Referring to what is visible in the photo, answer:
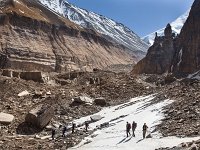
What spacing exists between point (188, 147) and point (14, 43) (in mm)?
76891

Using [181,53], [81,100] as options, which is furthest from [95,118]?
[181,53]

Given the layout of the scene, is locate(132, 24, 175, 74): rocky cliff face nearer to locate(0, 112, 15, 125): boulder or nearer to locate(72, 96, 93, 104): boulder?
locate(72, 96, 93, 104): boulder

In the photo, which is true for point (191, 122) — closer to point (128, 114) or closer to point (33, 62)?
point (128, 114)

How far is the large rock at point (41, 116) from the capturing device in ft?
115

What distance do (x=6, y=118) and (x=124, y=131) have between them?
10.2 meters

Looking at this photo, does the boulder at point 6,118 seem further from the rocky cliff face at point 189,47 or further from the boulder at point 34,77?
the rocky cliff face at point 189,47

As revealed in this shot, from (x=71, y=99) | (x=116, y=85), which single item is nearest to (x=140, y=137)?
(x=71, y=99)

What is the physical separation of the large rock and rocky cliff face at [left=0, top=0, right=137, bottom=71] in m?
53.1

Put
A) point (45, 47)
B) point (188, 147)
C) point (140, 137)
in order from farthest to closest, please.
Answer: point (45, 47), point (140, 137), point (188, 147)

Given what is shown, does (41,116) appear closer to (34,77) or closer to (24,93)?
(24,93)

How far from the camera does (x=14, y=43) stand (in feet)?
313

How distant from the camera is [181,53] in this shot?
297ft

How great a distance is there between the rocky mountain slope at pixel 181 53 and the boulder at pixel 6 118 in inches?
1674

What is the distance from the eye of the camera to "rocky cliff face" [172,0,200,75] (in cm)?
8394
